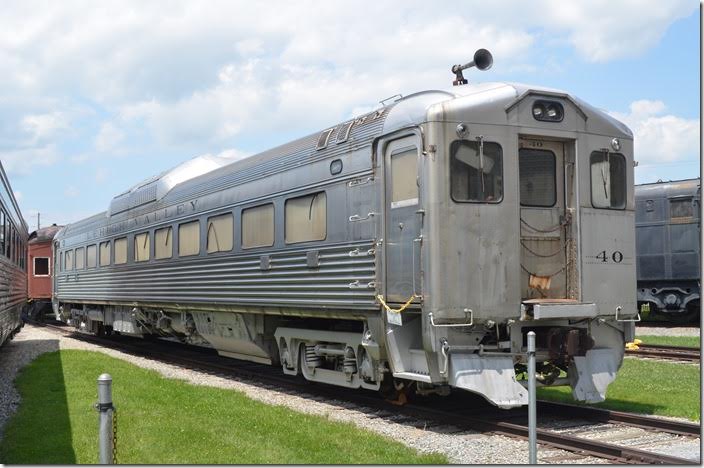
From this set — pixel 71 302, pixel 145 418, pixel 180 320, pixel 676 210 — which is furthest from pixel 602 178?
pixel 71 302

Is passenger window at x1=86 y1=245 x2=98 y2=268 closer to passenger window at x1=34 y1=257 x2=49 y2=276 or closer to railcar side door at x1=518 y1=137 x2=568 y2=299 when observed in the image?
passenger window at x1=34 y1=257 x2=49 y2=276

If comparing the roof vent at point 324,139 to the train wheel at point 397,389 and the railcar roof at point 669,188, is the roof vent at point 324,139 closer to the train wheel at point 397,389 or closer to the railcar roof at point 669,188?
the train wheel at point 397,389

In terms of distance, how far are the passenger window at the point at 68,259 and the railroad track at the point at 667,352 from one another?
16.2m

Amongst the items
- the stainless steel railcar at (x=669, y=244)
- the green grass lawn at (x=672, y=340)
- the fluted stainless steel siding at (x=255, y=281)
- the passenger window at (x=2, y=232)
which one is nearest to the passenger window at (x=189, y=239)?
the fluted stainless steel siding at (x=255, y=281)

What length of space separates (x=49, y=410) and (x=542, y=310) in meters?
6.15

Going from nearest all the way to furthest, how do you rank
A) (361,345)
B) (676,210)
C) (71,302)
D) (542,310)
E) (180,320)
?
1. (542,310)
2. (361,345)
3. (180,320)
4. (676,210)
5. (71,302)

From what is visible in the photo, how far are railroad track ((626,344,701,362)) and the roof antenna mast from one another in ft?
24.7

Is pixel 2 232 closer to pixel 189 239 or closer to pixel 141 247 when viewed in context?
pixel 189 239

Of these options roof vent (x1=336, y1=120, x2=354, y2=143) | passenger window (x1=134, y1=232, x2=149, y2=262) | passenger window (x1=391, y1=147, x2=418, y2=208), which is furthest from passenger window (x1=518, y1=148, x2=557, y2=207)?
passenger window (x1=134, y1=232, x2=149, y2=262)

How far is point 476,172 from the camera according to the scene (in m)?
8.96

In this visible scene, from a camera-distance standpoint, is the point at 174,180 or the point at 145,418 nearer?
the point at 145,418

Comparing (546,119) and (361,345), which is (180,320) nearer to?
(361,345)

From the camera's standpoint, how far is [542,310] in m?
8.70

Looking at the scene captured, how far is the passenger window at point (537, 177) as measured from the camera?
Result: 9.42 meters
